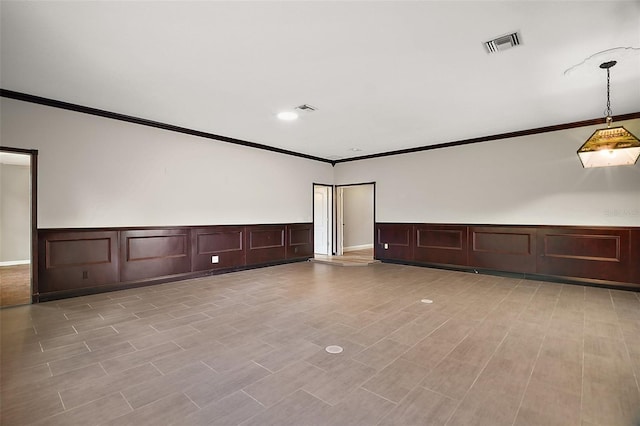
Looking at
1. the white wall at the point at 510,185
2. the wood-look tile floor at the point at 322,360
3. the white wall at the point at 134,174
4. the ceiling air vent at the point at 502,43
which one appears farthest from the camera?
the white wall at the point at 510,185

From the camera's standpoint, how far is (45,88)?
3934mm

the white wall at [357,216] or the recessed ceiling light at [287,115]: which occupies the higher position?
the recessed ceiling light at [287,115]

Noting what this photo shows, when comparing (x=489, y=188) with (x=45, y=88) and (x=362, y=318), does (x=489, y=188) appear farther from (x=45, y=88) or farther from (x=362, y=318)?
(x=45, y=88)

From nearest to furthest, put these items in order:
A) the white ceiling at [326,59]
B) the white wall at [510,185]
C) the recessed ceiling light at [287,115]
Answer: the white ceiling at [326,59] → the recessed ceiling light at [287,115] → the white wall at [510,185]

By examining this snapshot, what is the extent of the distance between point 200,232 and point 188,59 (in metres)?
3.60

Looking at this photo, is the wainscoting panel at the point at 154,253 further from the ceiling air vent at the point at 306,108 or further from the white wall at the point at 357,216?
the white wall at the point at 357,216

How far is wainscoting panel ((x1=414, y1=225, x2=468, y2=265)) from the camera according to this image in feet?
21.8

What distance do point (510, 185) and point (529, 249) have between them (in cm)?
126

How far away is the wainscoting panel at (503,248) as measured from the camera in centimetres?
583

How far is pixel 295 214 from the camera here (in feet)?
26.2

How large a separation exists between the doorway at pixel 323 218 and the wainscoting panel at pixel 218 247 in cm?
273

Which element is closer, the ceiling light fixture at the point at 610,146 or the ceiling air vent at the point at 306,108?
the ceiling light fixture at the point at 610,146

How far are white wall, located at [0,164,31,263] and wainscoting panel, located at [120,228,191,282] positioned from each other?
17.3 ft

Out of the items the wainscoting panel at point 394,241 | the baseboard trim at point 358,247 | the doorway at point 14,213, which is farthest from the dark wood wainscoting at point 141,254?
the doorway at point 14,213
